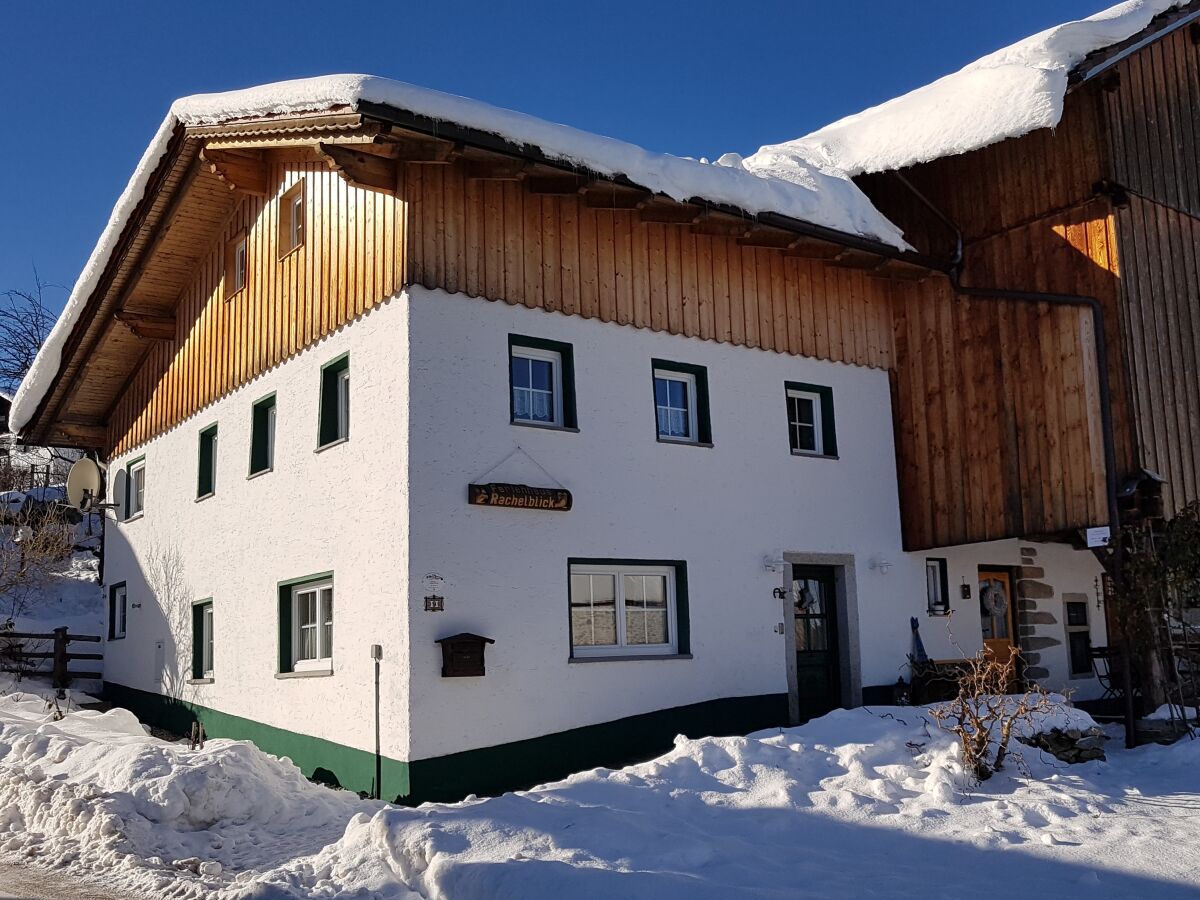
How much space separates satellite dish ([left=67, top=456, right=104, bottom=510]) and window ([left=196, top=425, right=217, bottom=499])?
4.71 metres

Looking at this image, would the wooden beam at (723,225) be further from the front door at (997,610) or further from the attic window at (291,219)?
the front door at (997,610)

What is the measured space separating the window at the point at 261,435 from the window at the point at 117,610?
6.16m

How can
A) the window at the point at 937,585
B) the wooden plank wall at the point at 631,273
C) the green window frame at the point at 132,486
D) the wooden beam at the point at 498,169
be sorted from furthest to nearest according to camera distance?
the green window frame at the point at 132,486 → the window at the point at 937,585 → the wooden plank wall at the point at 631,273 → the wooden beam at the point at 498,169

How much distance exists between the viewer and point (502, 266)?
1115cm

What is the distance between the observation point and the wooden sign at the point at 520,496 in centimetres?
1046

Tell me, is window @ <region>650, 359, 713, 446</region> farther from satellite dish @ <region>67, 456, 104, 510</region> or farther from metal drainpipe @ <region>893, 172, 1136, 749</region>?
satellite dish @ <region>67, 456, 104, 510</region>

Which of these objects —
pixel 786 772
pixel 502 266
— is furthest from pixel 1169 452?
pixel 502 266

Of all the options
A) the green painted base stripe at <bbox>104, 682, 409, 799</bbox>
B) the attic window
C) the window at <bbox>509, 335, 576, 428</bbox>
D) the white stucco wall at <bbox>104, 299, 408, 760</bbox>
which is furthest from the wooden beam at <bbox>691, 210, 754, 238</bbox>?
the green painted base stripe at <bbox>104, 682, 409, 799</bbox>

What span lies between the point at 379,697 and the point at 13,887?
3.63m

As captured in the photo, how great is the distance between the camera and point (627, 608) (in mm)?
→ 11625

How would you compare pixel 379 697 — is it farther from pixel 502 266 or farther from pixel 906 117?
pixel 906 117

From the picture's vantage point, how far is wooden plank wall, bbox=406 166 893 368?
1086 centimetres

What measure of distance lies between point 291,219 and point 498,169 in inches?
145

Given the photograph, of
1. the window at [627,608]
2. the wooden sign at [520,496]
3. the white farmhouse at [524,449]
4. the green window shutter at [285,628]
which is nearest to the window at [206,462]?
the white farmhouse at [524,449]
